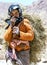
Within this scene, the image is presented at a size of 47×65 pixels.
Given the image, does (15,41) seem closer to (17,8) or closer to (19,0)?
(17,8)

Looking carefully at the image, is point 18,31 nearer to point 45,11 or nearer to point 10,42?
point 10,42

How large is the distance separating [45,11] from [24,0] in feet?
0.74

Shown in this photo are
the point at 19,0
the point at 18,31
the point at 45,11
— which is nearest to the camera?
the point at 18,31

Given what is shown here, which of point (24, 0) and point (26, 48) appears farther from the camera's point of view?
point (24, 0)

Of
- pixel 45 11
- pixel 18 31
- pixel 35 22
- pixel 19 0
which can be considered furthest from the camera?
pixel 45 11

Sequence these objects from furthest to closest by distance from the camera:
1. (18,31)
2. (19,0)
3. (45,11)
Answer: (45,11) → (19,0) → (18,31)

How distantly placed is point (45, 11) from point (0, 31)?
43 cm

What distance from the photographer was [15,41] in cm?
119

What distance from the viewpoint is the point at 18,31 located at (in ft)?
3.84

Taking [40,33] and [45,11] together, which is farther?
[45,11]

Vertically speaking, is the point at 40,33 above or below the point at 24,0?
below

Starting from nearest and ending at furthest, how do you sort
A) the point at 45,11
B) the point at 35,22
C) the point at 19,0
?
the point at 35,22, the point at 19,0, the point at 45,11

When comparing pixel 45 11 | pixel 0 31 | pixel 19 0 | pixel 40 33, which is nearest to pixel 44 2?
pixel 45 11

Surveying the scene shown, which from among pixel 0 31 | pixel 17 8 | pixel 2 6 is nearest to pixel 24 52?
pixel 17 8
